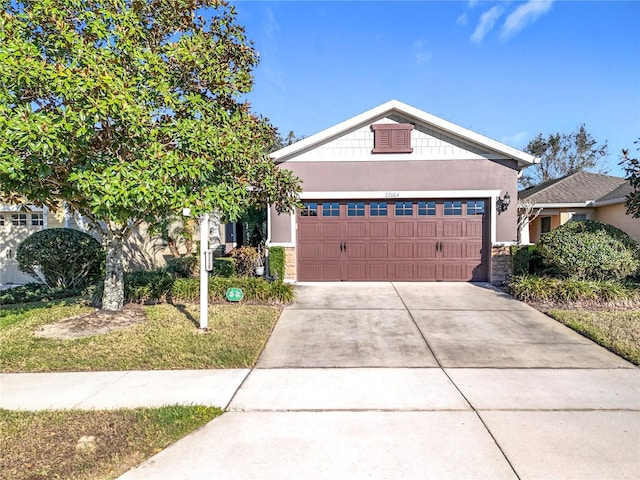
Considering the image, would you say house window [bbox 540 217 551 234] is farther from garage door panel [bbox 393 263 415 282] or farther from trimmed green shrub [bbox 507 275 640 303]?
garage door panel [bbox 393 263 415 282]

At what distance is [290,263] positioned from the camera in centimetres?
1102

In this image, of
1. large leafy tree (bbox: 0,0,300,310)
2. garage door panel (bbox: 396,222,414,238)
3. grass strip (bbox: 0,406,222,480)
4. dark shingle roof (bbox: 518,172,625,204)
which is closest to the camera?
grass strip (bbox: 0,406,222,480)

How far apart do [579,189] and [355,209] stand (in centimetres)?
1173

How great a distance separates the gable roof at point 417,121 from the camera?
1057 cm

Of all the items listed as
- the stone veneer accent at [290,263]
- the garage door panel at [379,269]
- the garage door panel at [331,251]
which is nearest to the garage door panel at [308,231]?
the garage door panel at [331,251]

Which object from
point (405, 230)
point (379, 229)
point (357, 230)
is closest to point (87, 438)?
point (357, 230)

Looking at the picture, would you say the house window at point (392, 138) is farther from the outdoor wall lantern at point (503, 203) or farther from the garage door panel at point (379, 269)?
the garage door panel at point (379, 269)

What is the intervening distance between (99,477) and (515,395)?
3.88 meters

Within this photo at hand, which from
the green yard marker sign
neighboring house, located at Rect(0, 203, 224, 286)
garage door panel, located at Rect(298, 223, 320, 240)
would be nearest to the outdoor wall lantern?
garage door panel, located at Rect(298, 223, 320, 240)

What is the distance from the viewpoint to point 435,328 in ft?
21.4

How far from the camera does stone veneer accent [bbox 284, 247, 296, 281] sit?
11.0m

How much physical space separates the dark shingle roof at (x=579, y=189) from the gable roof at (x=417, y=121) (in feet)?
20.4

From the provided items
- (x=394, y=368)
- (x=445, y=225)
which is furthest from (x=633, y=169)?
(x=394, y=368)

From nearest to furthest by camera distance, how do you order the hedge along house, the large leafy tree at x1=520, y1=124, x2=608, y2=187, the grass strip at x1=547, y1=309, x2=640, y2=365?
1. the grass strip at x1=547, y1=309, x2=640, y2=365
2. the hedge along house
3. the large leafy tree at x1=520, y1=124, x2=608, y2=187
